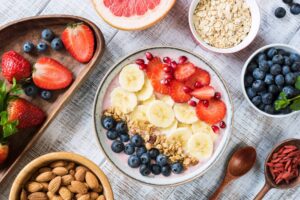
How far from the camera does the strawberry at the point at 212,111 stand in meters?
1.56

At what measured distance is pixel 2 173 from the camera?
155 cm

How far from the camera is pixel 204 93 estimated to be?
5.05 ft

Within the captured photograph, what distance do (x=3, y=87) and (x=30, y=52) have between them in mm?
166

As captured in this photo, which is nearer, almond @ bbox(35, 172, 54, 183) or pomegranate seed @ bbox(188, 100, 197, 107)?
almond @ bbox(35, 172, 54, 183)

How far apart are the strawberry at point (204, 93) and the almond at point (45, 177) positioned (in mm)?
479

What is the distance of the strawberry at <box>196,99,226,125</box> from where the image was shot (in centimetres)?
156

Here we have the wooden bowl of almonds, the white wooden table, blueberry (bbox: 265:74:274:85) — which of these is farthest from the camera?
the white wooden table

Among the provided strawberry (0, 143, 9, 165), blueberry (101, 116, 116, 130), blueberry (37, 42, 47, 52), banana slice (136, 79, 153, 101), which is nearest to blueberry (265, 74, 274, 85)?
banana slice (136, 79, 153, 101)

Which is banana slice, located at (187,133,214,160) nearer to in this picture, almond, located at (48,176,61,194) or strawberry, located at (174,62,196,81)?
strawberry, located at (174,62,196,81)

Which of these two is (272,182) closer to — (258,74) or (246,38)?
(258,74)

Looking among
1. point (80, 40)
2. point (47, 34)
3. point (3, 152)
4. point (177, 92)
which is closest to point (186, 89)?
point (177, 92)

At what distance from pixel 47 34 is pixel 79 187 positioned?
47cm

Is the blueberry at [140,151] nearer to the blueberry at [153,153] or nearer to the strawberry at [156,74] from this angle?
the blueberry at [153,153]

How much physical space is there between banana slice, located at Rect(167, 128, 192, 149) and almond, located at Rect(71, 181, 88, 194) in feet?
0.97
